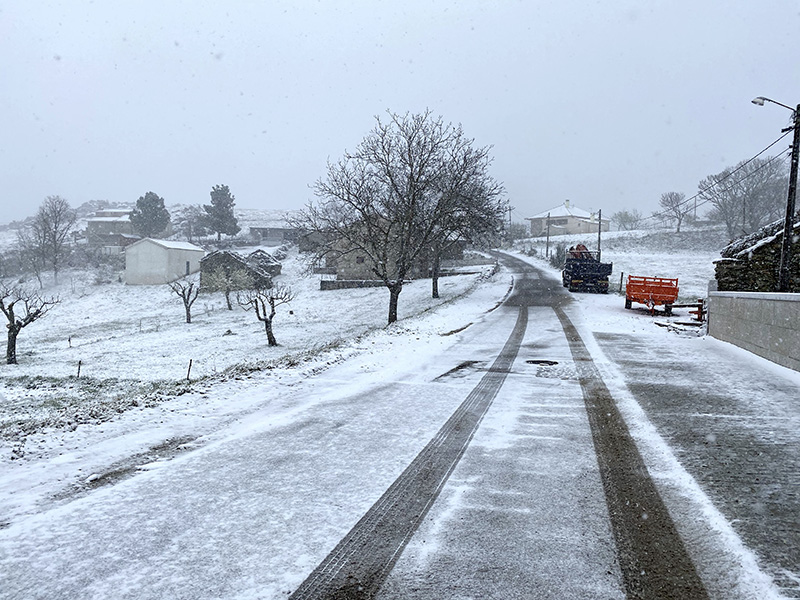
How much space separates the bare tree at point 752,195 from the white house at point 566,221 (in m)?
38.0

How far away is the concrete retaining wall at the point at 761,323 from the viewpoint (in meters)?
9.34

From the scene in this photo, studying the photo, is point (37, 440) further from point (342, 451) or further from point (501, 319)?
point (501, 319)

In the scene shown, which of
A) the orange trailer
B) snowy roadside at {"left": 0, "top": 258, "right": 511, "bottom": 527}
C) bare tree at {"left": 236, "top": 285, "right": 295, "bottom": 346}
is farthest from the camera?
bare tree at {"left": 236, "top": 285, "right": 295, "bottom": 346}

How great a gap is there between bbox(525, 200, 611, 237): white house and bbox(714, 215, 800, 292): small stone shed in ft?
295

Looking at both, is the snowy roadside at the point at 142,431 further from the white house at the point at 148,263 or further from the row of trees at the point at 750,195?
the row of trees at the point at 750,195

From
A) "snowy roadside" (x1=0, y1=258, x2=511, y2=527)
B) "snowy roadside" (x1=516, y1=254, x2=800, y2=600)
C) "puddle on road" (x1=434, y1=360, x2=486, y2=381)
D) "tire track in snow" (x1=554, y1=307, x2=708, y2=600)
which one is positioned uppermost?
"snowy roadside" (x1=516, y1=254, x2=800, y2=600)

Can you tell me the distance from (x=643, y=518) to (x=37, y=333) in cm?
4076

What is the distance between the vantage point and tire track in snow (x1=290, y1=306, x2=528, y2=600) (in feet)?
9.05

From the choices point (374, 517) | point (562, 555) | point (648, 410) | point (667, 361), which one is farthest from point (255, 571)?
point (667, 361)

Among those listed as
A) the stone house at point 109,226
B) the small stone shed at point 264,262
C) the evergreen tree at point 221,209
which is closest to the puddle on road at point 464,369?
the small stone shed at point 264,262

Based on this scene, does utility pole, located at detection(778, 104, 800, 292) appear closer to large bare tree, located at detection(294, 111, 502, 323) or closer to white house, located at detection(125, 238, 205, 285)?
large bare tree, located at detection(294, 111, 502, 323)

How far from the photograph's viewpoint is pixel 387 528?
339cm

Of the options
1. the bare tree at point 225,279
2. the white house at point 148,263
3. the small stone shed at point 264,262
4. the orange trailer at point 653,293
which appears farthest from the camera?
the white house at point 148,263

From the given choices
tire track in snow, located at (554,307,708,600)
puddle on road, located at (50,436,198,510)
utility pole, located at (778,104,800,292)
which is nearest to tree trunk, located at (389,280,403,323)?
utility pole, located at (778,104,800,292)
